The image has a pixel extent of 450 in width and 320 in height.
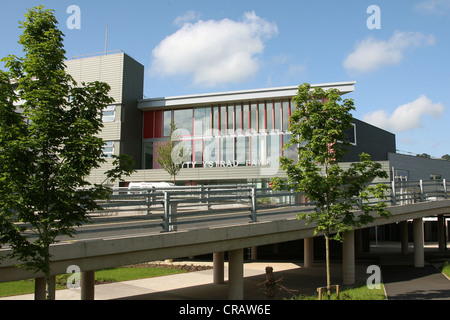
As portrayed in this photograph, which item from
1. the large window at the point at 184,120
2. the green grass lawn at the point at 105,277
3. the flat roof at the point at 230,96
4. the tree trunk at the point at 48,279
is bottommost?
the green grass lawn at the point at 105,277

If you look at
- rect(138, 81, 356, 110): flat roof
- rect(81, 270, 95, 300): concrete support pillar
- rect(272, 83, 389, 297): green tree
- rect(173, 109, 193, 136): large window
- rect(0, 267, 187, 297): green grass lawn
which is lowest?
rect(0, 267, 187, 297): green grass lawn

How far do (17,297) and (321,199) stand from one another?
11.4 m

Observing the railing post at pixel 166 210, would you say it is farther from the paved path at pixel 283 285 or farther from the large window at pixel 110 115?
the large window at pixel 110 115

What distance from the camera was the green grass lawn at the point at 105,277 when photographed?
1661 cm

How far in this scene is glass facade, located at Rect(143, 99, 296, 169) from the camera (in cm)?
3484

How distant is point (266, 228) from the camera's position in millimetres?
12586

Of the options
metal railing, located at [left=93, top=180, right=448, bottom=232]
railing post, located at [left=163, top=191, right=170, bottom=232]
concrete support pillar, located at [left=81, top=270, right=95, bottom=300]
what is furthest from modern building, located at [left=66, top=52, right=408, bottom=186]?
railing post, located at [left=163, top=191, right=170, bottom=232]

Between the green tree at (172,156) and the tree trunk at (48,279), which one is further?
the green tree at (172,156)

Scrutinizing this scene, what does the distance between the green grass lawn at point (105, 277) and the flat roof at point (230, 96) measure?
1754 centimetres

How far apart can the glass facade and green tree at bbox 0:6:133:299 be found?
89.0ft

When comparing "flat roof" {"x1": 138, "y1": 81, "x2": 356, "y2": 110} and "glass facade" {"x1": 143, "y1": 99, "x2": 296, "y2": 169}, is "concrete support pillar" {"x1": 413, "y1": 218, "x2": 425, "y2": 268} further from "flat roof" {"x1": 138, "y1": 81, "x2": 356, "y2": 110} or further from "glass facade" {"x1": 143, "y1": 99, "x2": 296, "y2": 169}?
"flat roof" {"x1": 138, "y1": 81, "x2": 356, "y2": 110}

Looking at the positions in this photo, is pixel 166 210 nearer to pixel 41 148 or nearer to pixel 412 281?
pixel 41 148

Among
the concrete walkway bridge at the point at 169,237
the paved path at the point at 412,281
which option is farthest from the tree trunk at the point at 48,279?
the paved path at the point at 412,281
